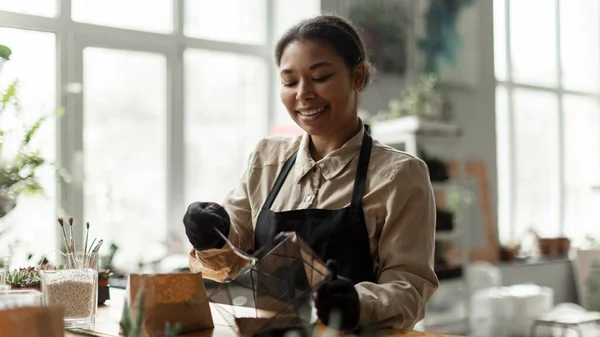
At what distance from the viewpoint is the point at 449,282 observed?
5.72m

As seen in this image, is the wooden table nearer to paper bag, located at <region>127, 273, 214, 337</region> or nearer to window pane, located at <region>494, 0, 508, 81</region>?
paper bag, located at <region>127, 273, 214, 337</region>

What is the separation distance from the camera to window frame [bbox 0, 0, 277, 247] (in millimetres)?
4617

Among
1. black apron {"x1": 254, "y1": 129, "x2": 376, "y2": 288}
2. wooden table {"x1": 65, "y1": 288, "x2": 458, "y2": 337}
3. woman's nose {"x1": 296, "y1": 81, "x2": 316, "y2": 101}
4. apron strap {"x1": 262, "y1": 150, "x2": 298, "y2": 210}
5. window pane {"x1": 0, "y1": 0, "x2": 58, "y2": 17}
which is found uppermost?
window pane {"x1": 0, "y1": 0, "x2": 58, "y2": 17}

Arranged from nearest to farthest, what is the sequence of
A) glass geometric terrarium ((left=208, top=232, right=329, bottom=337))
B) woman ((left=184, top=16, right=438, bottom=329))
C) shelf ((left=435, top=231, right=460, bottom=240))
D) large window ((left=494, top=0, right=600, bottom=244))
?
1. glass geometric terrarium ((left=208, top=232, right=329, bottom=337))
2. woman ((left=184, top=16, right=438, bottom=329))
3. shelf ((left=435, top=231, right=460, bottom=240))
4. large window ((left=494, top=0, right=600, bottom=244))

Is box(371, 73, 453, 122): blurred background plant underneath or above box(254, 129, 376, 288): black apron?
above

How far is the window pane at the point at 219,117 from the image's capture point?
17.6ft

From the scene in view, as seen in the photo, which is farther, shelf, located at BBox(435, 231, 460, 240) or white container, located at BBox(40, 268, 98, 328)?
shelf, located at BBox(435, 231, 460, 240)

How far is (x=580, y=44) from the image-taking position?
873 cm

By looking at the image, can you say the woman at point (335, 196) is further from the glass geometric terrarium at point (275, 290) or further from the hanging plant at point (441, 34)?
the hanging plant at point (441, 34)

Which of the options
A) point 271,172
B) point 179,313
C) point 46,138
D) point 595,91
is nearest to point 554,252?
point 595,91

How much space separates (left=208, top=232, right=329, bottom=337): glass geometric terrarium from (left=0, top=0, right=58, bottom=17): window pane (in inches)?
137

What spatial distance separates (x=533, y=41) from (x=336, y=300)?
24.1 ft

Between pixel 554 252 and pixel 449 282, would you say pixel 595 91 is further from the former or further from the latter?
pixel 449 282

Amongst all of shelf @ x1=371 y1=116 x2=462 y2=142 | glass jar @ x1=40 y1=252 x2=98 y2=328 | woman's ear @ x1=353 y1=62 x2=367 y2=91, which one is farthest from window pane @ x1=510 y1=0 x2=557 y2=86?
Answer: glass jar @ x1=40 y1=252 x2=98 y2=328
